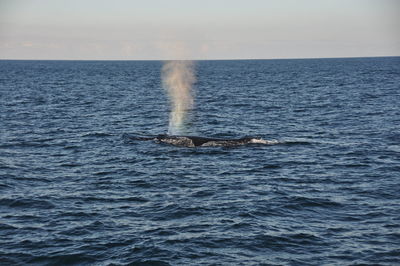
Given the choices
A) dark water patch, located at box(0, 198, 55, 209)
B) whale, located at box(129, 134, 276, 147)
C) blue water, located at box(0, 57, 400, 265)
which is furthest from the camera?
whale, located at box(129, 134, 276, 147)

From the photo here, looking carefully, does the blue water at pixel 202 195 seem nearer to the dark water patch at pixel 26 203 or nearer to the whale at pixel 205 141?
the dark water patch at pixel 26 203

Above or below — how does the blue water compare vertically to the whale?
below

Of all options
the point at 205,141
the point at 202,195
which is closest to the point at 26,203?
the point at 202,195

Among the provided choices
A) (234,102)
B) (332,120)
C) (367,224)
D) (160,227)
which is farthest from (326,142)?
(234,102)

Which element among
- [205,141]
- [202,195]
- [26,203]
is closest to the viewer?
[26,203]

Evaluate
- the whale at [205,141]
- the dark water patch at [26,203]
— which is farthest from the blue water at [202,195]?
the whale at [205,141]

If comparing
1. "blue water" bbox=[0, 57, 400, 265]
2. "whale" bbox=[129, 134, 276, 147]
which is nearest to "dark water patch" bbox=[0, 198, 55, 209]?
"blue water" bbox=[0, 57, 400, 265]

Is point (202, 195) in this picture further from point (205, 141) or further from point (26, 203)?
point (205, 141)

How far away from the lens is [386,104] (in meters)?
64.4

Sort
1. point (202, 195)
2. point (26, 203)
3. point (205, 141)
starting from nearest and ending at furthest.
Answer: point (26, 203)
point (202, 195)
point (205, 141)

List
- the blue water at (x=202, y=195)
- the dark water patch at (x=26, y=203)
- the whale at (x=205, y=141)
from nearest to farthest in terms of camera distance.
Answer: the blue water at (x=202, y=195) < the dark water patch at (x=26, y=203) < the whale at (x=205, y=141)

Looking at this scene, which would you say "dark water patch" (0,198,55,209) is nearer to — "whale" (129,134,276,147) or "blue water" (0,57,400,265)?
"blue water" (0,57,400,265)

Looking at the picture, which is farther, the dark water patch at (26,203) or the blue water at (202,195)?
the dark water patch at (26,203)

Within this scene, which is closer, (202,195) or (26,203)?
(26,203)
